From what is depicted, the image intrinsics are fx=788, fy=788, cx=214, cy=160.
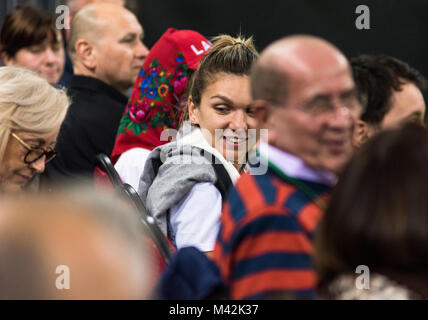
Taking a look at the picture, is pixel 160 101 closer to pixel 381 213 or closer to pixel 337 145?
pixel 337 145

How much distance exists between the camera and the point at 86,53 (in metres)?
4.06

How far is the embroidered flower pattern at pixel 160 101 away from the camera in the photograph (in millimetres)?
3127

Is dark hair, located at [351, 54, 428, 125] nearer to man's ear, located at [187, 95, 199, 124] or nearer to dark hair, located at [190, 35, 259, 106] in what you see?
dark hair, located at [190, 35, 259, 106]

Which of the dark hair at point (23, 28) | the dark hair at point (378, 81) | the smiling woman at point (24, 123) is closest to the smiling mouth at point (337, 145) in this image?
the dark hair at point (378, 81)

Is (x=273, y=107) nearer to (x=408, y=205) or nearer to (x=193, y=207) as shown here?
(x=408, y=205)

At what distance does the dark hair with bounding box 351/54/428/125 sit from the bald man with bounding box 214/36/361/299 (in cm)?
67

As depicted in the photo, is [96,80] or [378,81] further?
[96,80]

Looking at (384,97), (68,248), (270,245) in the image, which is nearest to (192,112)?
(384,97)

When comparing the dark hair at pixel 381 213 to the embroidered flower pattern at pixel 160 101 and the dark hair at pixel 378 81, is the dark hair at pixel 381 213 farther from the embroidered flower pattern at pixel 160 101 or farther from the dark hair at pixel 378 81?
the embroidered flower pattern at pixel 160 101

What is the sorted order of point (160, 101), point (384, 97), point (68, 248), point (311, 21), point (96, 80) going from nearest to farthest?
point (68, 248) → point (384, 97) → point (160, 101) → point (96, 80) → point (311, 21)

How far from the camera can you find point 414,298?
4.73ft

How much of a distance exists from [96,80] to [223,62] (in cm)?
140

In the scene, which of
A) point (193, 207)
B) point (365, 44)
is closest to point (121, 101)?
point (193, 207)
